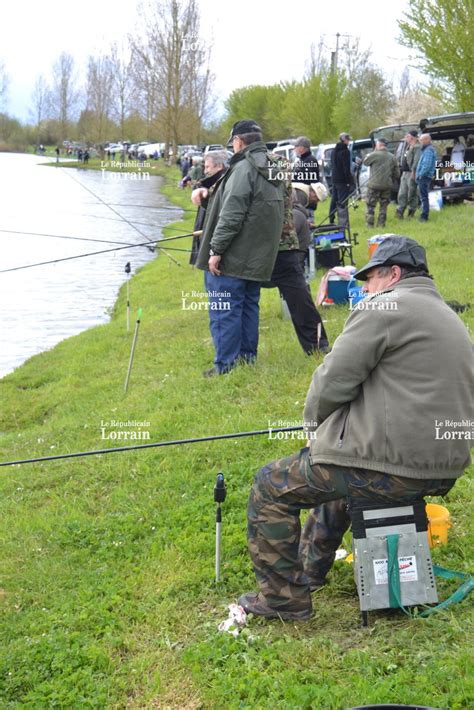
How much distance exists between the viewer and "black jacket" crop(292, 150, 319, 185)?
13.0 m

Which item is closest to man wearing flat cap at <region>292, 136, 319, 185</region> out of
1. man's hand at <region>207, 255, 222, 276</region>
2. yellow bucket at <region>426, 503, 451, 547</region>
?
man's hand at <region>207, 255, 222, 276</region>

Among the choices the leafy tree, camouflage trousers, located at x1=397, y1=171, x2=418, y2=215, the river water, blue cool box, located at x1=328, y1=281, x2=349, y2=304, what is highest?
the leafy tree

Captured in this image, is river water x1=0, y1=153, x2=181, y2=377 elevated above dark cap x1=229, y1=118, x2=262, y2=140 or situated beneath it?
situated beneath

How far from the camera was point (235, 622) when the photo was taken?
3936mm

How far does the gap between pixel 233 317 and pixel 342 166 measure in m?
9.96

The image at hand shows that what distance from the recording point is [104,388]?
359 inches

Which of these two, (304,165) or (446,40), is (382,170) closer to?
(304,165)

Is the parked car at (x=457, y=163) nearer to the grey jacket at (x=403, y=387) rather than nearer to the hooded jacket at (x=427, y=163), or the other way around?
the hooded jacket at (x=427, y=163)

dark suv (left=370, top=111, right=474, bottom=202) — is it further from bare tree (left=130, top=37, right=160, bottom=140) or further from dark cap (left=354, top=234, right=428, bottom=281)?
bare tree (left=130, top=37, right=160, bottom=140)

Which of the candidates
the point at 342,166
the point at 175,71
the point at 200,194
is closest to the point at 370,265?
the point at 200,194

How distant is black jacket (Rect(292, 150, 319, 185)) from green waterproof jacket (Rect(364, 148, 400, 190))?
2.29 metres

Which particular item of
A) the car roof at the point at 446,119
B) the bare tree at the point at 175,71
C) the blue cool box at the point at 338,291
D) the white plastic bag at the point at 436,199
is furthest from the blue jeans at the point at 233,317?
the bare tree at the point at 175,71

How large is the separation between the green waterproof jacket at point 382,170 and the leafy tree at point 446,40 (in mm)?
6791

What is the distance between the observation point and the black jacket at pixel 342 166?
1652 cm
